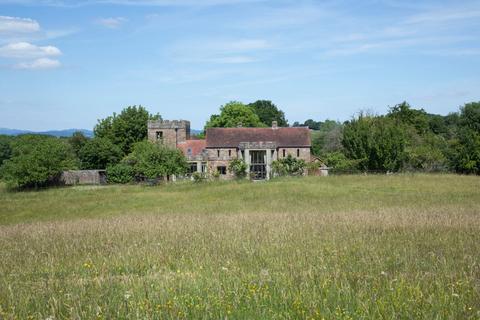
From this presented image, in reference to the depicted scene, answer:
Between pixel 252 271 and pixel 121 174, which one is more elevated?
pixel 252 271

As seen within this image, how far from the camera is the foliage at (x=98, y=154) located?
74.1 m

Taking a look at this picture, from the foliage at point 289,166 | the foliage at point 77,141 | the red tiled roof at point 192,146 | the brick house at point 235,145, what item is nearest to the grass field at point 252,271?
the foliage at point 289,166

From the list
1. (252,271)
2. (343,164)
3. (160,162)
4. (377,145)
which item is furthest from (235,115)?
(252,271)

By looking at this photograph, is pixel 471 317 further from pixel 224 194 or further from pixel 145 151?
pixel 145 151

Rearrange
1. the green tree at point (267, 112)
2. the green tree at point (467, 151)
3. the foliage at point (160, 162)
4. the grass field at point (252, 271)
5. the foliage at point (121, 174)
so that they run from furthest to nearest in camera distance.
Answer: the green tree at point (267, 112) → the foliage at point (121, 174) → the foliage at point (160, 162) → the green tree at point (467, 151) → the grass field at point (252, 271)

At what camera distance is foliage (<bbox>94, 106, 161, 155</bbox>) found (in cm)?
8006

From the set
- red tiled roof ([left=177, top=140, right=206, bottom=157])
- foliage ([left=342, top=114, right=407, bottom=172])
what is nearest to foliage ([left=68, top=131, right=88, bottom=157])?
red tiled roof ([left=177, top=140, right=206, bottom=157])

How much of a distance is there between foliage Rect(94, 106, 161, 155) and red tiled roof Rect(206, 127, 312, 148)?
63.5 feet

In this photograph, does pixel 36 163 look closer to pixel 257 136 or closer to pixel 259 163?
pixel 259 163

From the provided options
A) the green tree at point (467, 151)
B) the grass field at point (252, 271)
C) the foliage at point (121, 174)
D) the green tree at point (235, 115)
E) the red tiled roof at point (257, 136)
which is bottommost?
the foliage at point (121, 174)

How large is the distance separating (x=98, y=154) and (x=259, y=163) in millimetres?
25819

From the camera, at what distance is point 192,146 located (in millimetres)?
67625

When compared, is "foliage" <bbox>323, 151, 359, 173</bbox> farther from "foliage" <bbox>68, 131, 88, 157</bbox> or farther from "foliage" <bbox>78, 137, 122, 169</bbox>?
"foliage" <bbox>68, 131, 88, 157</bbox>

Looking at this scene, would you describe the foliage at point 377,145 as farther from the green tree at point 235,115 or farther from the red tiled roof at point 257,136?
the green tree at point 235,115
